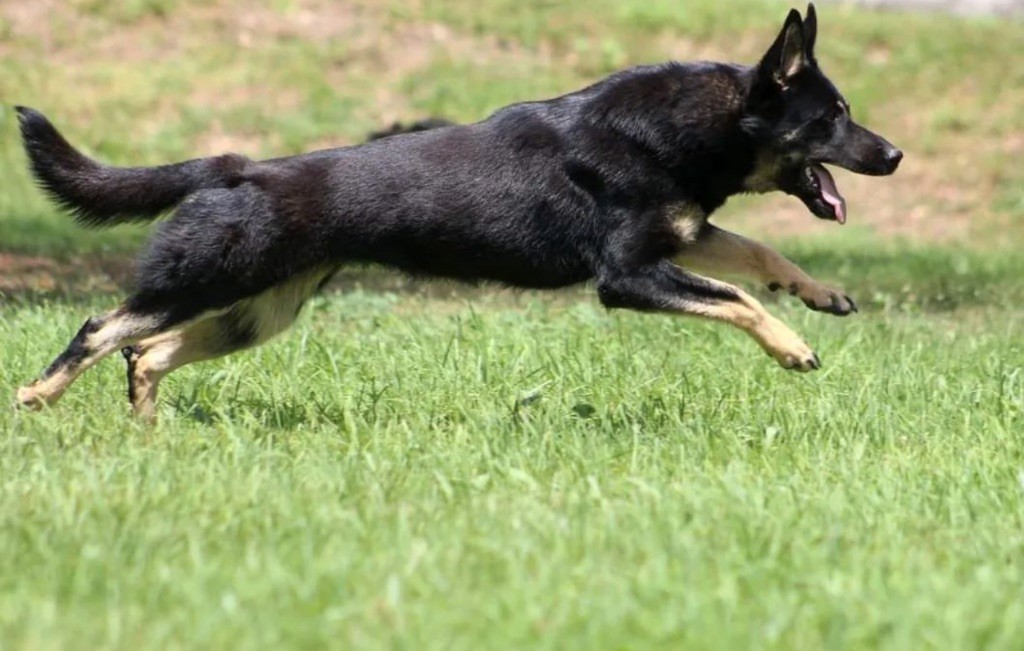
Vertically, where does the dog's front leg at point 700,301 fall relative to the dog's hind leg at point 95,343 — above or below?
above

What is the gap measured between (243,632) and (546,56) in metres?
15.1

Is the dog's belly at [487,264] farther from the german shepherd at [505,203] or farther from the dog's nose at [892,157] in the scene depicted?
the dog's nose at [892,157]

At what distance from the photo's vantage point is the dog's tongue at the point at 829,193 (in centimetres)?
683

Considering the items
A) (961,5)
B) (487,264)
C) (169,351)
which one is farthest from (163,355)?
(961,5)

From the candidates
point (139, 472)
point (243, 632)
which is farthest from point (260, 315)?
point (243, 632)

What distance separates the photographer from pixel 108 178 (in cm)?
660

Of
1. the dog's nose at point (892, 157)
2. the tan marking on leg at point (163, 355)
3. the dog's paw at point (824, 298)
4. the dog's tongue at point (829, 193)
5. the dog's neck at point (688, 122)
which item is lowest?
the tan marking on leg at point (163, 355)

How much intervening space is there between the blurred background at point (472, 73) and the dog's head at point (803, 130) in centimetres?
778

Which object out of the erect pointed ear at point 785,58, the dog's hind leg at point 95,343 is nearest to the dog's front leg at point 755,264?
the erect pointed ear at point 785,58

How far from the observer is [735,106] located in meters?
6.66

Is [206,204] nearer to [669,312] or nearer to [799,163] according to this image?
[669,312]

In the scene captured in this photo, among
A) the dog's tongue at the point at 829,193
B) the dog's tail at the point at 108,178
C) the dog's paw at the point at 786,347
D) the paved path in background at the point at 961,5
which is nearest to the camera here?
the dog's paw at the point at 786,347

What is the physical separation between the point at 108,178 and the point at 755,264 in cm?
264

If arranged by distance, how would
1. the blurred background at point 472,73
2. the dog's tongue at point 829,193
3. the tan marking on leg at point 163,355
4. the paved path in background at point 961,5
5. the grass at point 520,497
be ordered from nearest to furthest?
the grass at point 520,497
the tan marking on leg at point 163,355
the dog's tongue at point 829,193
the blurred background at point 472,73
the paved path in background at point 961,5
